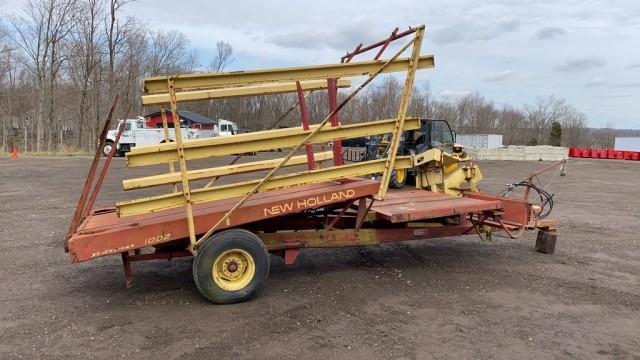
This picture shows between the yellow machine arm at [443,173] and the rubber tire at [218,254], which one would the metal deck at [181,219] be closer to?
the rubber tire at [218,254]

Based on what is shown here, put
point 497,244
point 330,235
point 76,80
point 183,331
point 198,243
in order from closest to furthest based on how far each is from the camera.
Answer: point 183,331, point 198,243, point 330,235, point 497,244, point 76,80

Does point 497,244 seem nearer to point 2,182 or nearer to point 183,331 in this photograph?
point 183,331

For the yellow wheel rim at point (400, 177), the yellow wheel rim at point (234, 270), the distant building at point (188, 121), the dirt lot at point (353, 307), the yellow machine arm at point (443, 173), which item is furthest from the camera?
the distant building at point (188, 121)

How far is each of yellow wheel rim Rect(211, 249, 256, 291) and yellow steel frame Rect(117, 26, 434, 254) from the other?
0.29 meters

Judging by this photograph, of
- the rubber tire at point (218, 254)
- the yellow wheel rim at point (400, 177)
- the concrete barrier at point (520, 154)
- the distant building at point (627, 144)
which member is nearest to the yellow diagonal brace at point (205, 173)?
the rubber tire at point (218, 254)

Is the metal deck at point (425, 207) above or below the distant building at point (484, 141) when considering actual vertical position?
below

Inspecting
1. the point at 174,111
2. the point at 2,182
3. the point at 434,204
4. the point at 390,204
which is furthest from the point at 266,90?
the point at 2,182

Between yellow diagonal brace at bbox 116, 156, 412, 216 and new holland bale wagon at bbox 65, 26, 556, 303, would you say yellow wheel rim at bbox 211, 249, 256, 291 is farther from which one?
yellow diagonal brace at bbox 116, 156, 412, 216

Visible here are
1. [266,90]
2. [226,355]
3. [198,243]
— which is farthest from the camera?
[266,90]

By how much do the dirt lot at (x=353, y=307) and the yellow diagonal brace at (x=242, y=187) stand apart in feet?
3.30

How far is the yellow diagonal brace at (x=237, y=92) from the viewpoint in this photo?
4913mm

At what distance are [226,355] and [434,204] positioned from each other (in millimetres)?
3213

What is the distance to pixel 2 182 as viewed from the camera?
15984mm

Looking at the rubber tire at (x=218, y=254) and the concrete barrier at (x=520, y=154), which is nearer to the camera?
the rubber tire at (x=218, y=254)
